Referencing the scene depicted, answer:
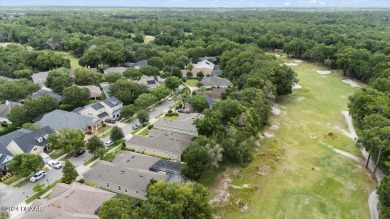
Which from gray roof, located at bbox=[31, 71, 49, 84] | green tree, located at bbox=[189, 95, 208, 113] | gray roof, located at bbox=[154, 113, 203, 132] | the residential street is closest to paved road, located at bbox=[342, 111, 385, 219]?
gray roof, located at bbox=[154, 113, 203, 132]

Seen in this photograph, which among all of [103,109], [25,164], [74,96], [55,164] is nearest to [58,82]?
[74,96]

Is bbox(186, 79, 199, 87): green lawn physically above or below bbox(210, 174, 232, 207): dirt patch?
below

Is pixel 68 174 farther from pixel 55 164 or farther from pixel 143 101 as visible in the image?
pixel 143 101

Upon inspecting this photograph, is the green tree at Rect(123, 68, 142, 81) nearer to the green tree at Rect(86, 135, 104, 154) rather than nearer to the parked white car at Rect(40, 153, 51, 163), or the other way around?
the green tree at Rect(86, 135, 104, 154)

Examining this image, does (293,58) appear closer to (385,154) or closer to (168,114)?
(168,114)

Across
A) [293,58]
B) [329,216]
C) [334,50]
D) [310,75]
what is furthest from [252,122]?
[293,58]

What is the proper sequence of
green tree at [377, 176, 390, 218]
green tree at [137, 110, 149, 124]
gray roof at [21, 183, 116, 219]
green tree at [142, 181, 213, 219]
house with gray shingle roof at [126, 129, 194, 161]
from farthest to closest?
green tree at [137, 110, 149, 124]
house with gray shingle roof at [126, 129, 194, 161]
green tree at [377, 176, 390, 218]
gray roof at [21, 183, 116, 219]
green tree at [142, 181, 213, 219]
